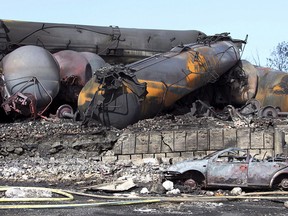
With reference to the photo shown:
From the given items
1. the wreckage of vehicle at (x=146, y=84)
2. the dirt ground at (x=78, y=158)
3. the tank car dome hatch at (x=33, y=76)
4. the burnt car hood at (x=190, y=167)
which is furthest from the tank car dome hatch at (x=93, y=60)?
the burnt car hood at (x=190, y=167)

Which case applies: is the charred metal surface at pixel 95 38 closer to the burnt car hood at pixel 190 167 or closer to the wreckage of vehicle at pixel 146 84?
the wreckage of vehicle at pixel 146 84

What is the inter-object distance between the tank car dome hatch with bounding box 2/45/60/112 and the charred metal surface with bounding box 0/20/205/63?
176 centimetres

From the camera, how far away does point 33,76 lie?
14773mm

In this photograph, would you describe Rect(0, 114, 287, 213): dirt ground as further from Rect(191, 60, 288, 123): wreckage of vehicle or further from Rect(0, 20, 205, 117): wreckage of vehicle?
Rect(191, 60, 288, 123): wreckage of vehicle

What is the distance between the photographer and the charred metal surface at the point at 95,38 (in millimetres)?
17391

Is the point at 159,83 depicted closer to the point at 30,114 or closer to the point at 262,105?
the point at 30,114

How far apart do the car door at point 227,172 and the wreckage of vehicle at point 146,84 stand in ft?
11.4

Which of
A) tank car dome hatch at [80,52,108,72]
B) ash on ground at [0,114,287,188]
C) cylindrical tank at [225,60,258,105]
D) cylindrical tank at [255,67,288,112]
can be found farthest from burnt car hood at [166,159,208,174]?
cylindrical tank at [255,67,288,112]

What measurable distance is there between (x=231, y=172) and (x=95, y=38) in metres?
10.1

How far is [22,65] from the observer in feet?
48.8

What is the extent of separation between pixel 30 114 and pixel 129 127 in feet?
10.2

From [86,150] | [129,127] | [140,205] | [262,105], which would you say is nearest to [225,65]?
[262,105]

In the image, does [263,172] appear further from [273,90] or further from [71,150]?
[273,90]

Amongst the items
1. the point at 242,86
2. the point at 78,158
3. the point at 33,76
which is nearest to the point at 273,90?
the point at 242,86
